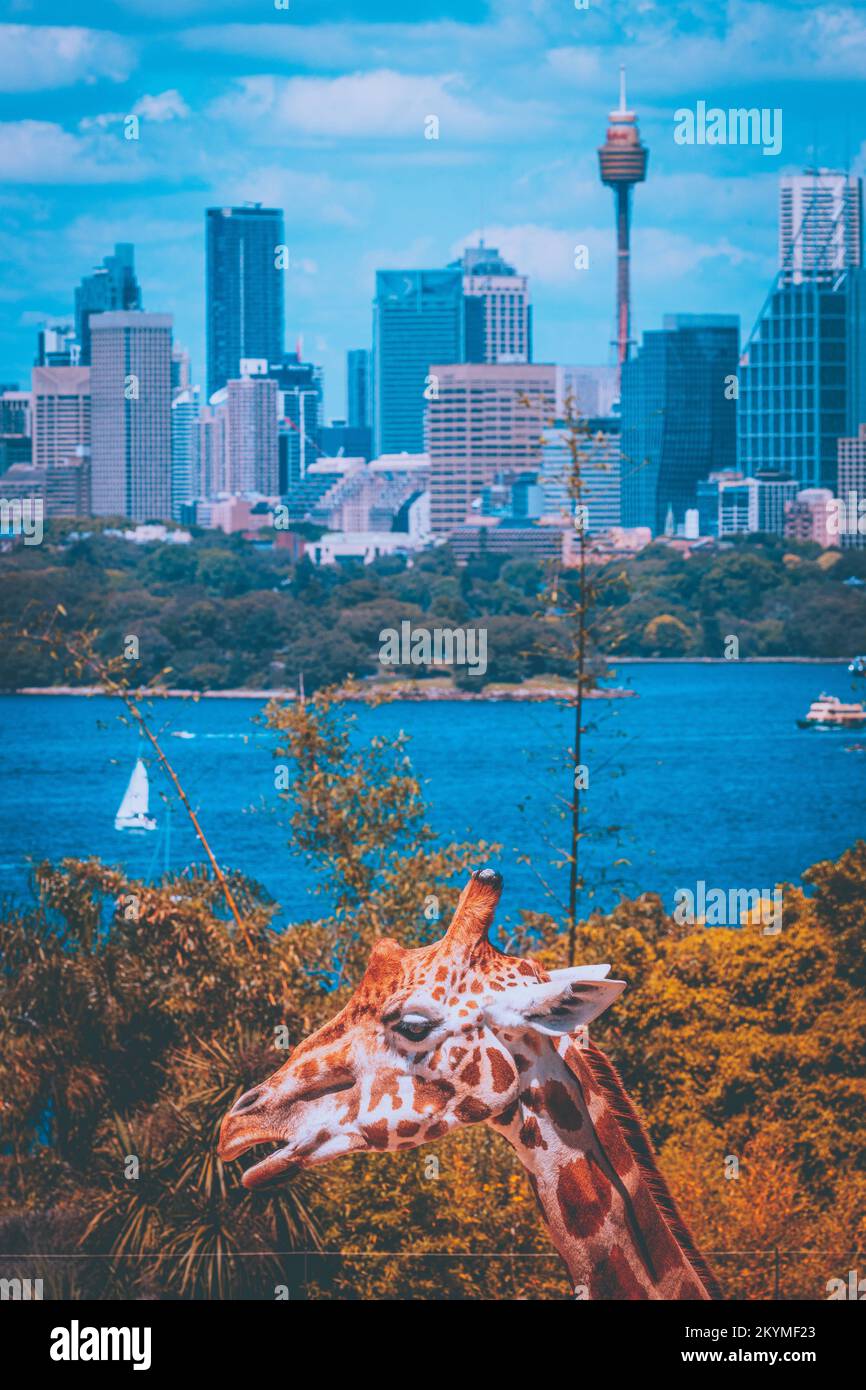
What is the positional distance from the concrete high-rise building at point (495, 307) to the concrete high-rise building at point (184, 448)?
2.11m

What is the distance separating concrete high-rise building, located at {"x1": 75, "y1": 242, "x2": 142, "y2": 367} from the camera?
12.1 m

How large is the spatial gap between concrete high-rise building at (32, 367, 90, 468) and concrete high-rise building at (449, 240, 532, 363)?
→ 9.02 feet

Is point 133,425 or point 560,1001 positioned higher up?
point 133,425

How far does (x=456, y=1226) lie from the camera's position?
8.70m

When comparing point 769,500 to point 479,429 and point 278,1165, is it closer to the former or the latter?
point 479,429

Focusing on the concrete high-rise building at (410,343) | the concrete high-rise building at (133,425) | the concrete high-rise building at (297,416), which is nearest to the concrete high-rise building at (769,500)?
the concrete high-rise building at (410,343)

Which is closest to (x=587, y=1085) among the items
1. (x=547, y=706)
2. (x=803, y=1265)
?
(x=803, y=1265)

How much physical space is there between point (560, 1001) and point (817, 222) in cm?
977

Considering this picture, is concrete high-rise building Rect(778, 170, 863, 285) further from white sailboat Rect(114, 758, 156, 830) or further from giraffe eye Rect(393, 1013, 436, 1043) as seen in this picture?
giraffe eye Rect(393, 1013, 436, 1043)

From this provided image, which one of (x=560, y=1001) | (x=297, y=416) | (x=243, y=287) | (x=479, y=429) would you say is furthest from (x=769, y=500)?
(x=560, y=1001)

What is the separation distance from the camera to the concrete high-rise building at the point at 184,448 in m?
13.9

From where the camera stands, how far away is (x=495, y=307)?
12.7 metres

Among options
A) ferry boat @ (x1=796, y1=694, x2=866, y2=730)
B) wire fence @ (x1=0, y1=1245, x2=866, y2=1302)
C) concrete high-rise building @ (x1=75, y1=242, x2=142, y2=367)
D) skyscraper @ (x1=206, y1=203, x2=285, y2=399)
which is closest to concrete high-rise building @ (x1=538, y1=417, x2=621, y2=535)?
skyscraper @ (x1=206, y1=203, x2=285, y2=399)
